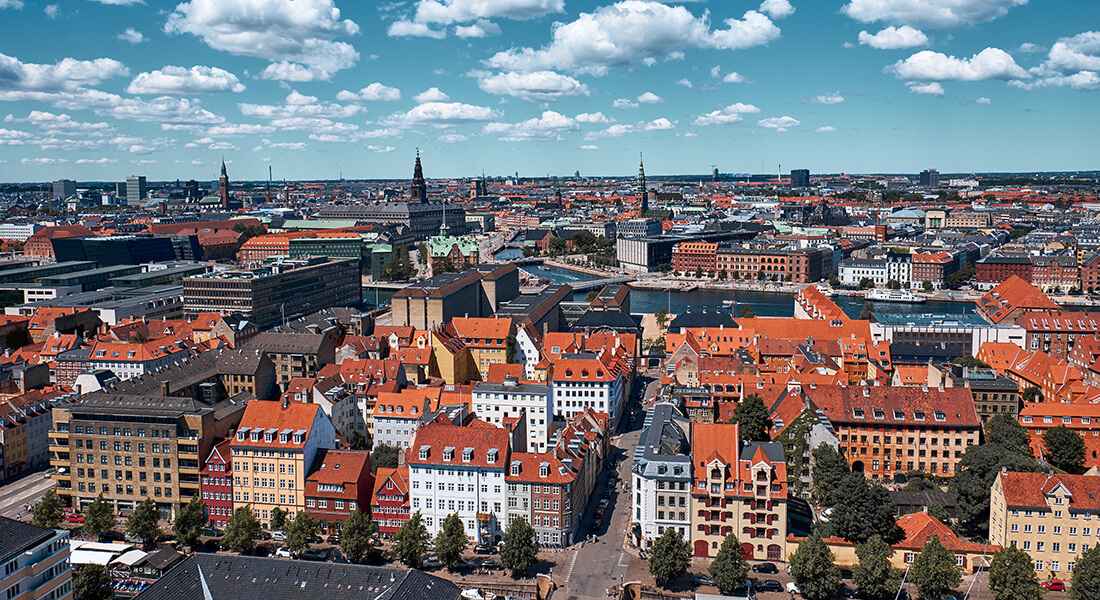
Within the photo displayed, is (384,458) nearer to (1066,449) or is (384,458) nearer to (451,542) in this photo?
(451,542)

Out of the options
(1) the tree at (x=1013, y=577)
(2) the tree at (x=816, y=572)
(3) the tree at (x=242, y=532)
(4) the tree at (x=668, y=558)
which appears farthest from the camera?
(3) the tree at (x=242, y=532)

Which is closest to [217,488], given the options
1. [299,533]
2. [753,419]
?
[299,533]

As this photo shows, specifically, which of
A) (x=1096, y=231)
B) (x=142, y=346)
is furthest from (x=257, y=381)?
(x=1096, y=231)

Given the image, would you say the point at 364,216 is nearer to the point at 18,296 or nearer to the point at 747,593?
the point at 18,296

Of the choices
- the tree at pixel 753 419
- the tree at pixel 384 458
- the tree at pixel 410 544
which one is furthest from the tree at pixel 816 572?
the tree at pixel 384 458

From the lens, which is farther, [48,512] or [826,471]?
[826,471]

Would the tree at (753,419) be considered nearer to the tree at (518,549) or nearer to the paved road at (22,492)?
the tree at (518,549)
